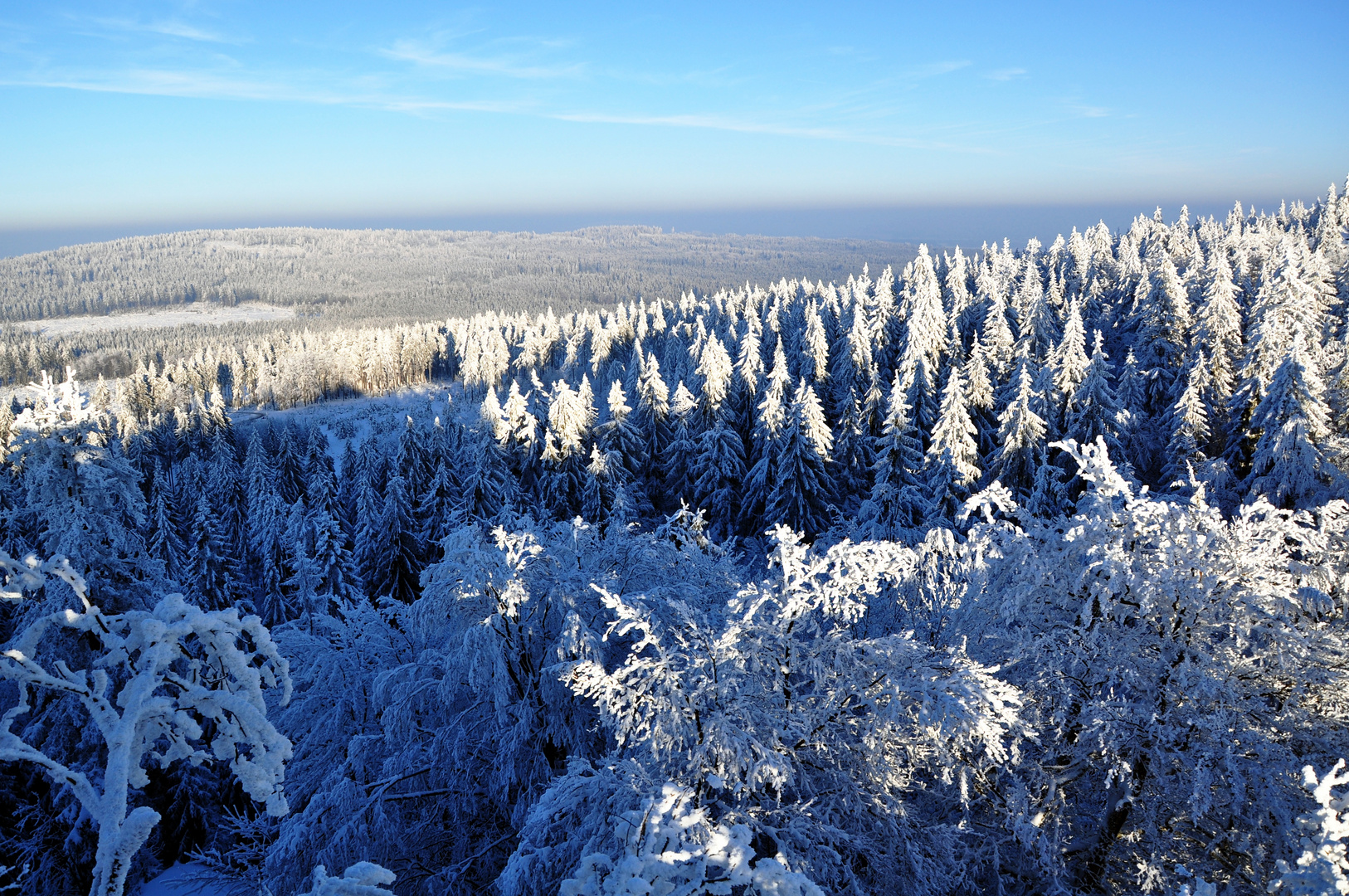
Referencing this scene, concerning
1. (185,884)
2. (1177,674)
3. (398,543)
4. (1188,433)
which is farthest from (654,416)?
(1177,674)

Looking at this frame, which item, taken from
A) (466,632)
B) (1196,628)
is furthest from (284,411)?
(1196,628)

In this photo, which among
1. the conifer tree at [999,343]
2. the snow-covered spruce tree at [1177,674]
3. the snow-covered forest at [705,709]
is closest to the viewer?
the snow-covered forest at [705,709]

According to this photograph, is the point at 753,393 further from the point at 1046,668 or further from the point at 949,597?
the point at 1046,668

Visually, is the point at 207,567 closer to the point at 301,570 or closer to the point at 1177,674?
the point at 301,570

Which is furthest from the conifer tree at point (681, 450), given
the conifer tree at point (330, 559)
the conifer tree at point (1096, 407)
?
the conifer tree at point (1096, 407)

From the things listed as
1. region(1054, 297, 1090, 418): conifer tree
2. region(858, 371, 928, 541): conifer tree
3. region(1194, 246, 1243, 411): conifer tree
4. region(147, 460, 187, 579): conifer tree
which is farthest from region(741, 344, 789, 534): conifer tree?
region(147, 460, 187, 579): conifer tree

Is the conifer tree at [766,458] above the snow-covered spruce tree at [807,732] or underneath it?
underneath

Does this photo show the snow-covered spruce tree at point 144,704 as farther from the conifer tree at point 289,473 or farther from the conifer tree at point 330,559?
the conifer tree at point 289,473
